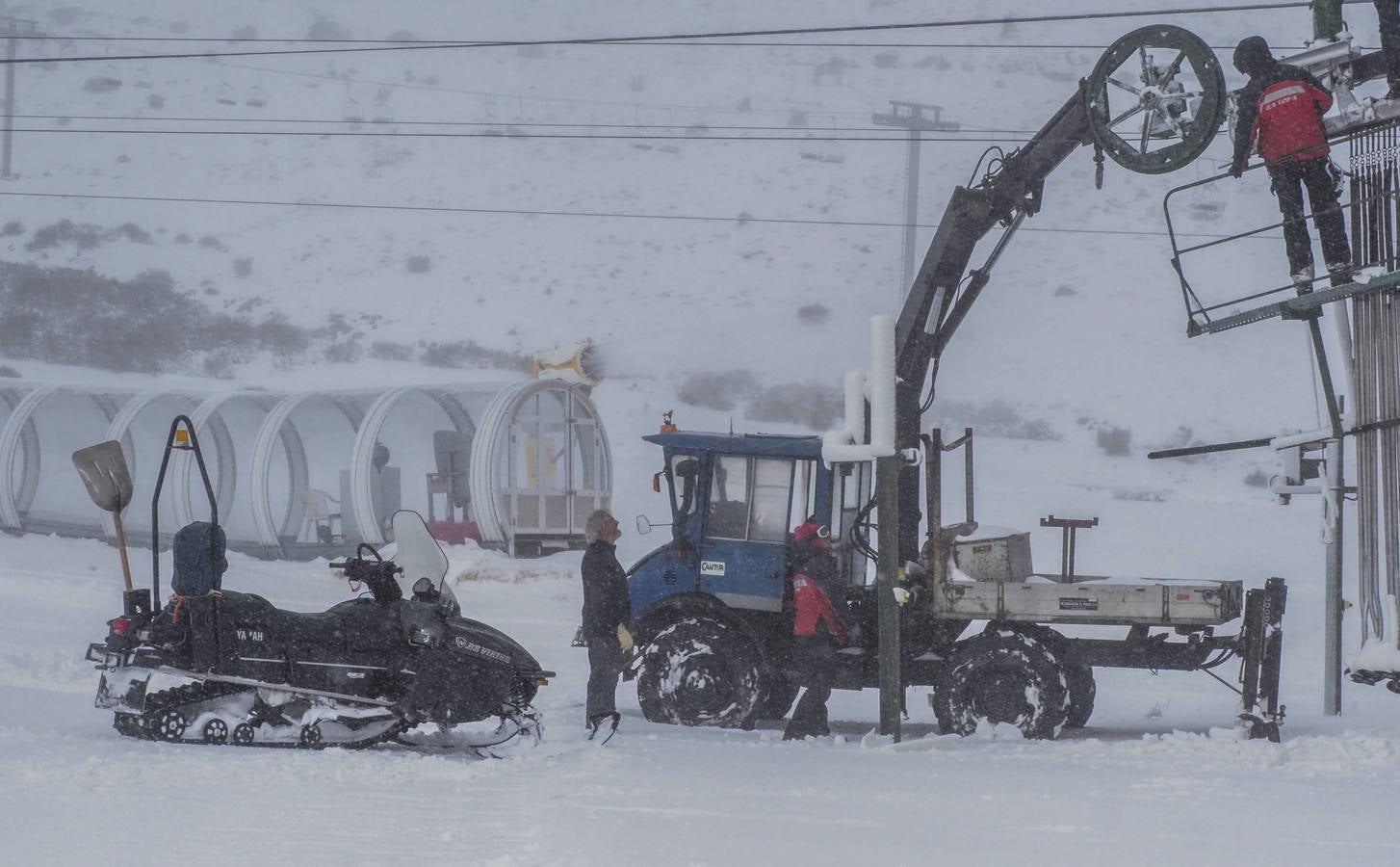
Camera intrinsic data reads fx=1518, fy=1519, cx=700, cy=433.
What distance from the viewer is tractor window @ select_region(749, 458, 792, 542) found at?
10.5 metres

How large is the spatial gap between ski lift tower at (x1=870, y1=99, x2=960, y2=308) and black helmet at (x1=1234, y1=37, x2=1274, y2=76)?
3301cm

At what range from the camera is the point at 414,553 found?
892cm

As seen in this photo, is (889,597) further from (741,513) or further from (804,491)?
(741,513)

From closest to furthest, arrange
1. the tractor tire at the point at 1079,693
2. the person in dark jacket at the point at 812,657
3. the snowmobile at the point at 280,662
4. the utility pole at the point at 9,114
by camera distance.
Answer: the snowmobile at the point at 280,662 < the person in dark jacket at the point at 812,657 < the tractor tire at the point at 1079,693 < the utility pole at the point at 9,114

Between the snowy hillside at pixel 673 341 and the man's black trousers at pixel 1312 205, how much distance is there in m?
2.96

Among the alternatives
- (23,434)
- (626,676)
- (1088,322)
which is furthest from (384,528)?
(1088,322)

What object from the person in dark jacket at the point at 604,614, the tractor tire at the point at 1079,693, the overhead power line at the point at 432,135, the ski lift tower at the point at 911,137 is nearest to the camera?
the person in dark jacket at the point at 604,614

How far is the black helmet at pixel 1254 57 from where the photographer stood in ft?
30.6

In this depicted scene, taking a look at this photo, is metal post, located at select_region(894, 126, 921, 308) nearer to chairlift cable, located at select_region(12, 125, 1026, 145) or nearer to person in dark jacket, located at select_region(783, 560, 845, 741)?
chairlift cable, located at select_region(12, 125, 1026, 145)

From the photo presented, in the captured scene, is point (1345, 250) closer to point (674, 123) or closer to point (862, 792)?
point (862, 792)

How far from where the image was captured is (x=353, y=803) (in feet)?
22.1

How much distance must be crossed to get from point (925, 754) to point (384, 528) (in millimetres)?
14521

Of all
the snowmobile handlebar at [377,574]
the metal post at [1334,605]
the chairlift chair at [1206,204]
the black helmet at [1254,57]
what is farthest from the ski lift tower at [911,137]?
the snowmobile handlebar at [377,574]

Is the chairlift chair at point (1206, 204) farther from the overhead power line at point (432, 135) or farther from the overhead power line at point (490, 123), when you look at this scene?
the overhead power line at point (490, 123)
